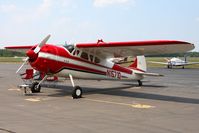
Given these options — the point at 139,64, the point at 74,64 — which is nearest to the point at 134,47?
the point at 74,64

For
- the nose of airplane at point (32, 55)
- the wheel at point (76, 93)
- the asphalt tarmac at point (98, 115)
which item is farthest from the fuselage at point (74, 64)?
the asphalt tarmac at point (98, 115)

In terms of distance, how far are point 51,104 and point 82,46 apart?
12.1 feet

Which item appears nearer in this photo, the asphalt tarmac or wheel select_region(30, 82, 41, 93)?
Answer: the asphalt tarmac

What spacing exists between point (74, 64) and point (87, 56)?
93 cm

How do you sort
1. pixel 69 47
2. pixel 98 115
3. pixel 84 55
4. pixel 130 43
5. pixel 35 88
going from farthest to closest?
pixel 84 55
pixel 35 88
pixel 69 47
pixel 130 43
pixel 98 115

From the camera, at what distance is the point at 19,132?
643 centimetres

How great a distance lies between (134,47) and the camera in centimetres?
1263

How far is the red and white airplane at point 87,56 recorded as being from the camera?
478 inches

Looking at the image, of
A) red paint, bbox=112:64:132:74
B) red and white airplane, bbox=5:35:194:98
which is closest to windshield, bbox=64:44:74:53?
red and white airplane, bbox=5:35:194:98

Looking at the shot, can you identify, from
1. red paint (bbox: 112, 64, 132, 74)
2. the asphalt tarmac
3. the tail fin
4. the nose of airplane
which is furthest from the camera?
the tail fin

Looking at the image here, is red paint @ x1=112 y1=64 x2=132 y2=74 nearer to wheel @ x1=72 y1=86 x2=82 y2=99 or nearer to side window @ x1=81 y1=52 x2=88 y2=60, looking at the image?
side window @ x1=81 y1=52 x2=88 y2=60

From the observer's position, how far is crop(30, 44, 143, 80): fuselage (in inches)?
507

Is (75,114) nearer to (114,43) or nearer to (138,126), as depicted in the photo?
(138,126)

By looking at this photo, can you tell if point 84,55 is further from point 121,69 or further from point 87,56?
point 121,69
